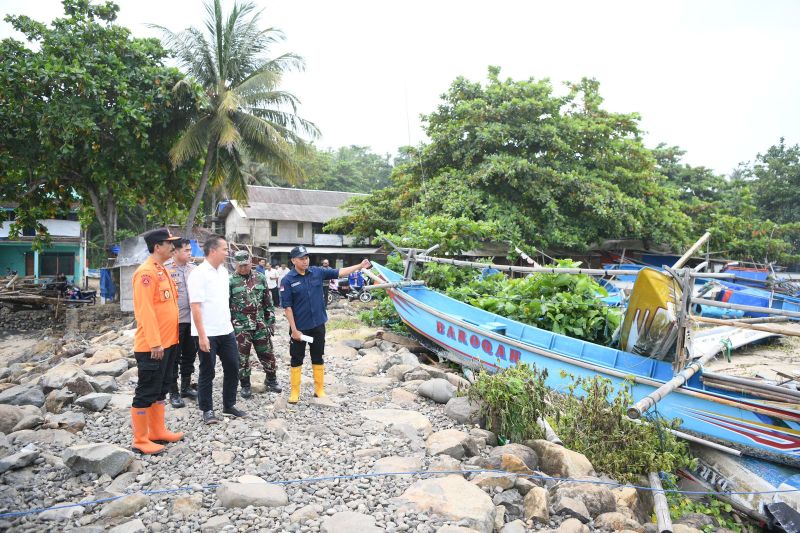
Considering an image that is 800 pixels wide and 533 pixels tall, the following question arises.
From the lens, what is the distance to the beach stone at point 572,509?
12.5ft

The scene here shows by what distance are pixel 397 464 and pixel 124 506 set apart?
2.03 m

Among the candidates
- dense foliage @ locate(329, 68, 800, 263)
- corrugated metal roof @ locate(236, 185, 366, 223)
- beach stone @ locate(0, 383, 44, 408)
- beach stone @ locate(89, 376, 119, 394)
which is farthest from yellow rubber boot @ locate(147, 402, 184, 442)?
corrugated metal roof @ locate(236, 185, 366, 223)

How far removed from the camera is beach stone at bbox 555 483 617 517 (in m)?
3.97

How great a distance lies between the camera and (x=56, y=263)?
2733 cm

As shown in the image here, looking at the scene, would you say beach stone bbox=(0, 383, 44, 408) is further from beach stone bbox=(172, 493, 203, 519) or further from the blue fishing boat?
the blue fishing boat

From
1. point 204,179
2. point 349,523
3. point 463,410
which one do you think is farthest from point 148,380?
point 204,179

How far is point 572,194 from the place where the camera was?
1725 cm

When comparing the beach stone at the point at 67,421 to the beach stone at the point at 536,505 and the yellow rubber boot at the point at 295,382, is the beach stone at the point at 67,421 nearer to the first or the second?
the yellow rubber boot at the point at 295,382

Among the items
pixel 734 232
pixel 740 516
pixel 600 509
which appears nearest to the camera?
pixel 600 509

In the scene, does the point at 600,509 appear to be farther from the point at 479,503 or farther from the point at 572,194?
the point at 572,194

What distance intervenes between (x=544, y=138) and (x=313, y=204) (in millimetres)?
14527

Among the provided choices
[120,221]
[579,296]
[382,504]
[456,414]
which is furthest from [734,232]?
[120,221]

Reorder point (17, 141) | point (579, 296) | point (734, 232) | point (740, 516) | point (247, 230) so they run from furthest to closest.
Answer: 1. point (247, 230)
2. point (734, 232)
3. point (17, 141)
4. point (579, 296)
5. point (740, 516)

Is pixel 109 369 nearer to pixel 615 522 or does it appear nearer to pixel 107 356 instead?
pixel 107 356
